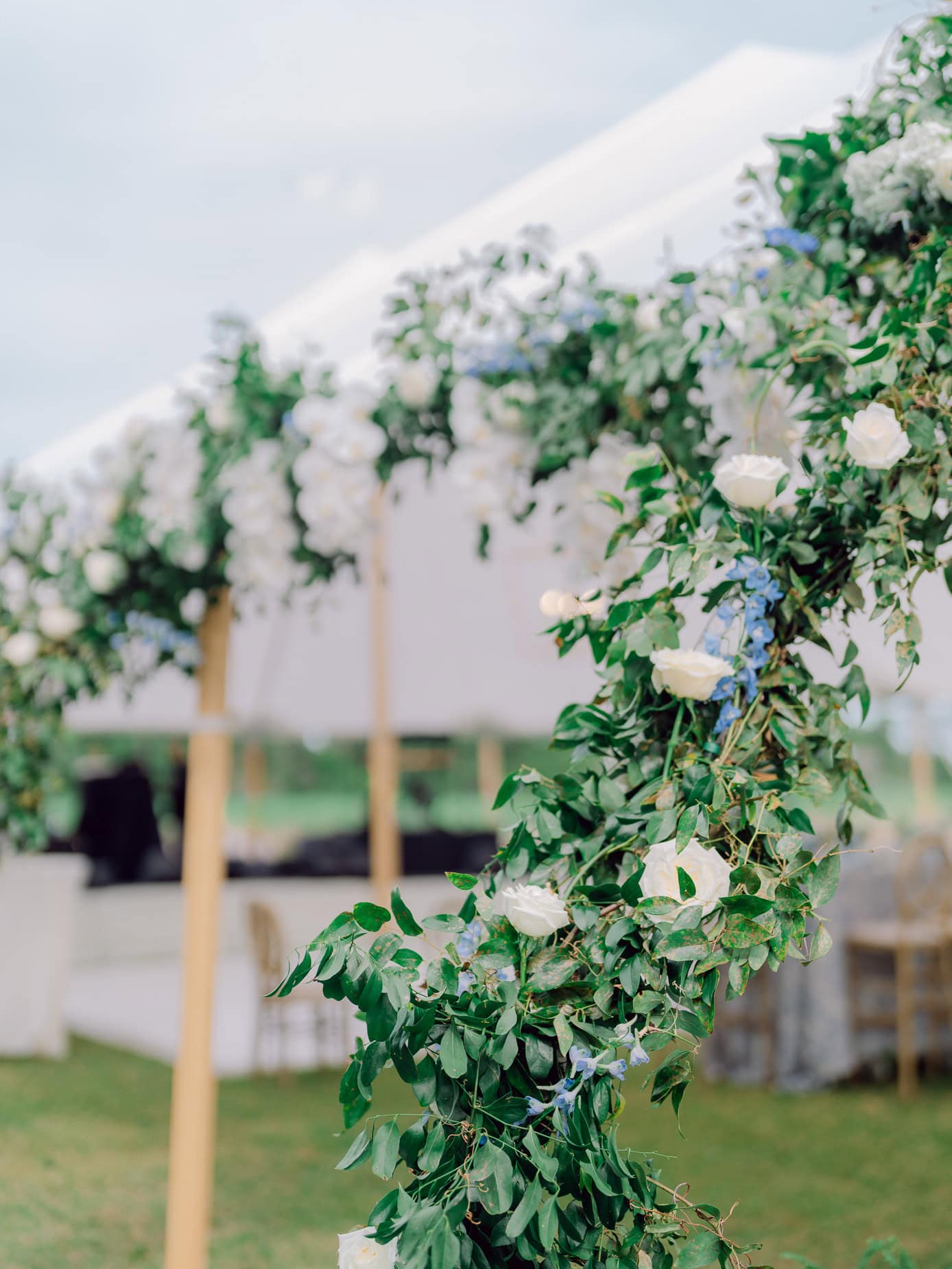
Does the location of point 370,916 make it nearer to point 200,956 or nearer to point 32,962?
point 200,956

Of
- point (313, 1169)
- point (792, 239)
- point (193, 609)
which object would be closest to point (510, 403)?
point (792, 239)

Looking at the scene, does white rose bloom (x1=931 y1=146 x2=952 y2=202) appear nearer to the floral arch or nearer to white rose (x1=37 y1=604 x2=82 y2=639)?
the floral arch

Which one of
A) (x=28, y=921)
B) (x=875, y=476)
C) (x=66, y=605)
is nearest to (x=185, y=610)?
(x=66, y=605)

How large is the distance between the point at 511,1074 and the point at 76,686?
184cm

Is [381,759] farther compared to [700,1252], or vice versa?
[381,759]

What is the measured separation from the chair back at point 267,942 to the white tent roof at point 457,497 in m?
1.14

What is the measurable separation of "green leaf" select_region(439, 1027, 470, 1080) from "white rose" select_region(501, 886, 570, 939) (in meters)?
0.12

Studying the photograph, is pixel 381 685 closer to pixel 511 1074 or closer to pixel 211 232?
pixel 211 232

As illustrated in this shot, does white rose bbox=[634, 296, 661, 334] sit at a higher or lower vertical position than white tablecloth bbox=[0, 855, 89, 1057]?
higher

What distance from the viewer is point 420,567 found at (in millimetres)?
4762

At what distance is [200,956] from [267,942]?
1.90 meters

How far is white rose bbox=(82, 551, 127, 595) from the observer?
2.51 metres

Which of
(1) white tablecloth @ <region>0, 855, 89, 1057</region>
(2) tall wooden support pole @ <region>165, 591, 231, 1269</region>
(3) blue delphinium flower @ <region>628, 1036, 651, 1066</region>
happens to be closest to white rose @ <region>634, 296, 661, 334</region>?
(2) tall wooden support pole @ <region>165, 591, 231, 1269</region>

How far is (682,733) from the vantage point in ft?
4.39
